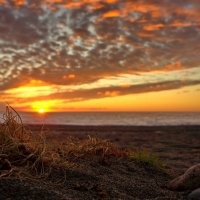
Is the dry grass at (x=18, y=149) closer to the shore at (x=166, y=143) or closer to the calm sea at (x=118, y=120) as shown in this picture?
the shore at (x=166, y=143)

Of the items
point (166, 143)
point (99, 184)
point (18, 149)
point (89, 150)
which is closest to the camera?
point (18, 149)

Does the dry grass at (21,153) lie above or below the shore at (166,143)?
above

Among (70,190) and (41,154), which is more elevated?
(41,154)

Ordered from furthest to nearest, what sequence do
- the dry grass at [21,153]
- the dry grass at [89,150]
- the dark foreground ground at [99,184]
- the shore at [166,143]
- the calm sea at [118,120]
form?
the calm sea at [118,120]
the shore at [166,143]
the dry grass at [89,150]
the dry grass at [21,153]
the dark foreground ground at [99,184]

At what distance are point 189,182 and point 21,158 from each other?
276 centimetres

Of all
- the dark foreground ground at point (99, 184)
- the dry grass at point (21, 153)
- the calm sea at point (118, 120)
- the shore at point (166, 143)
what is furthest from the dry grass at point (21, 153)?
the calm sea at point (118, 120)

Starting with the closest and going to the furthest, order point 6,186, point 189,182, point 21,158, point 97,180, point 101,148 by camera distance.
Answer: point 6,186
point 21,158
point 97,180
point 189,182
point 101,148

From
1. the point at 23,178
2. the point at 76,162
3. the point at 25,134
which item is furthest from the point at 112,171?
the point at 23,178

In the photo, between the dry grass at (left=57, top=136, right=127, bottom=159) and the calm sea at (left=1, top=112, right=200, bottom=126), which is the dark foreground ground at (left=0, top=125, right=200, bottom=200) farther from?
the calm sea at (left=1, top=112, right=200, bottom=126)

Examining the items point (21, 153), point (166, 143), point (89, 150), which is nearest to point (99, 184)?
point (21, 153)

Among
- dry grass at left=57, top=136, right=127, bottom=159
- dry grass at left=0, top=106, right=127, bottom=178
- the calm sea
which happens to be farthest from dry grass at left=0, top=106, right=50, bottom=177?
the calm sea

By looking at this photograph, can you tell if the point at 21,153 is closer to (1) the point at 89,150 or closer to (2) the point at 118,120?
(1) the point at 89,150

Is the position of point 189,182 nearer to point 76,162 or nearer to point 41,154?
point 76,162

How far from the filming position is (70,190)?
4.73m
